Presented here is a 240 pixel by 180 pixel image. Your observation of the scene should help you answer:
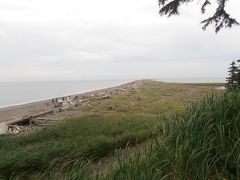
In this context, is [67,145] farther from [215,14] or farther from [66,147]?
[215,14]

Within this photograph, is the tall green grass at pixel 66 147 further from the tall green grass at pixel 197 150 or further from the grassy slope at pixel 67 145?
the tall green grass at pixel 197 150

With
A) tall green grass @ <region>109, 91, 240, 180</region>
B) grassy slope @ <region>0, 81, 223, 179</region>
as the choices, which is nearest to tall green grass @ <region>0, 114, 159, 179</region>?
grassy slope @ <region>0, 81, 223, 179</region>

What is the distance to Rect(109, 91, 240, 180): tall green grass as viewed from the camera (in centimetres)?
457

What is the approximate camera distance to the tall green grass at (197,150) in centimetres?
457

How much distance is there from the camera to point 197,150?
15.9 ft

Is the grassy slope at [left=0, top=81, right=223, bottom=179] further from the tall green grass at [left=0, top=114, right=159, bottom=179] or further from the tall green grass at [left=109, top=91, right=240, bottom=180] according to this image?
the tall green grass at [left=109, top=91, right=240, bottom=180]

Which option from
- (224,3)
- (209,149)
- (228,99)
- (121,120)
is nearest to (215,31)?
(224,3)

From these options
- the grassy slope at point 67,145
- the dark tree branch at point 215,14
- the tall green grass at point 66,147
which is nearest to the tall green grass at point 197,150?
the tall green grass at point 66,147

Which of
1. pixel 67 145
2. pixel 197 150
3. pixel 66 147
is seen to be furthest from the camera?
pixel 67 145

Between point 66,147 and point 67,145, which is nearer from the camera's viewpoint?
point 66,147

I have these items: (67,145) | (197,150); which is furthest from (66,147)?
(197,150)

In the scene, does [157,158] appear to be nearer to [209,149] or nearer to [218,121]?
[209,149]

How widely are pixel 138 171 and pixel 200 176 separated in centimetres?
75

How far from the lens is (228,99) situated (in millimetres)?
5969
